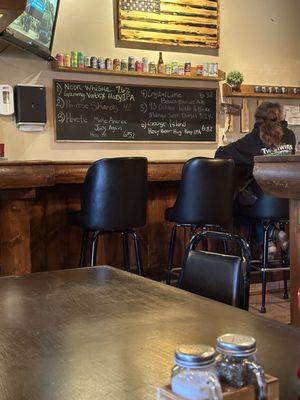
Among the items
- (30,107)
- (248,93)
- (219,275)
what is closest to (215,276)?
(219,275)

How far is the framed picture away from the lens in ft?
16.4

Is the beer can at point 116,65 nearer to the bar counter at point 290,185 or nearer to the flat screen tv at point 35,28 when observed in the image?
the flat screen tv at point 35,28

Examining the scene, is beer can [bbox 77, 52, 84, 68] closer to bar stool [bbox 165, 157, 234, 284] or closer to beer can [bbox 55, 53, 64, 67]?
beer can [bbox 55, 53, 64, 67]

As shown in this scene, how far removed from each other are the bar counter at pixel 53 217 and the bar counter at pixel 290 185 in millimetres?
1472

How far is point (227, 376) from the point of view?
619 mm

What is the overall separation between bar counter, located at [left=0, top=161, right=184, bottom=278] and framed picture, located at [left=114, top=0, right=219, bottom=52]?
64.2 inches

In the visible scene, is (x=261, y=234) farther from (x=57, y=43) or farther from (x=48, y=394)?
(x=48, y=394)

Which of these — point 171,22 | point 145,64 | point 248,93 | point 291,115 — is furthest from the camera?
point 291,115

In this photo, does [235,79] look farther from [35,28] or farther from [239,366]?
[239,366]

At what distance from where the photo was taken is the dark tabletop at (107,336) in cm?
82

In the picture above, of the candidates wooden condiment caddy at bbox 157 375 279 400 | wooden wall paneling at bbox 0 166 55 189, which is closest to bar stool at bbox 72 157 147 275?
wooden wall paneling at bbox 0 166 55 189

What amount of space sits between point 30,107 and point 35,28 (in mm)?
728

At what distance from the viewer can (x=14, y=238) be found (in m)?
3.08

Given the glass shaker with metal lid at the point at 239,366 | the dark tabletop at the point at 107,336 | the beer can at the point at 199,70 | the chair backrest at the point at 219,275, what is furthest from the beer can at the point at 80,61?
the glass shaker with metal lid at the point at 239,366
